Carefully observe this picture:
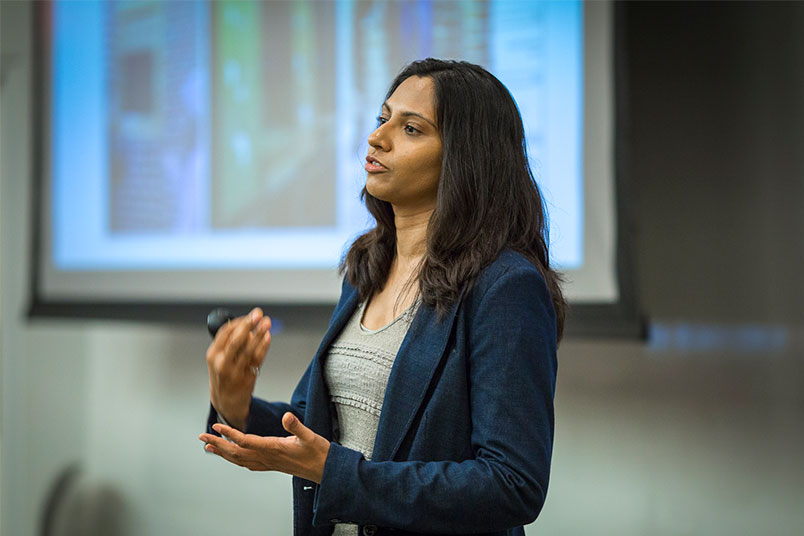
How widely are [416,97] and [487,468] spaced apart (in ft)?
1.86

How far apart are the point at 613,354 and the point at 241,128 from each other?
1484mm

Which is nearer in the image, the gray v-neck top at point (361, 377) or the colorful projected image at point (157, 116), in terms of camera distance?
the gray v-neck top at point (361, 377)

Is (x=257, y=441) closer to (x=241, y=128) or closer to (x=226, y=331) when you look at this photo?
(x=226, y=331)

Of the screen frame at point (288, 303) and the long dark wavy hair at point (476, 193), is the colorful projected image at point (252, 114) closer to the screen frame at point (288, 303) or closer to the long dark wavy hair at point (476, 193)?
the screen frame at point (288, 303)

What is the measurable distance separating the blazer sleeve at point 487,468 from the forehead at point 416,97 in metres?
0.33

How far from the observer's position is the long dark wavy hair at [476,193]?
3.70ft

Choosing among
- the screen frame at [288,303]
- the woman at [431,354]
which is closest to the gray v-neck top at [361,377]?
the woman at [431,354]

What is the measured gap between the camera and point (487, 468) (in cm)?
101

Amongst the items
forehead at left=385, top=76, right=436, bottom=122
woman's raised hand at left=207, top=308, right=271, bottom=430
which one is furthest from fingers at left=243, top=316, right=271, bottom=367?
forehead at left=385, top=76, right=436, bottom=122

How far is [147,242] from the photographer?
296cm

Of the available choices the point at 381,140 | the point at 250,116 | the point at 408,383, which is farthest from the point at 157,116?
the point at 408,383

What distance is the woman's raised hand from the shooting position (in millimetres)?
1116

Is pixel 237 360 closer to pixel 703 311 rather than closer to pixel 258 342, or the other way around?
pixel 258 342

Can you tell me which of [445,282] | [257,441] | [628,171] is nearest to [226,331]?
[257,441]
